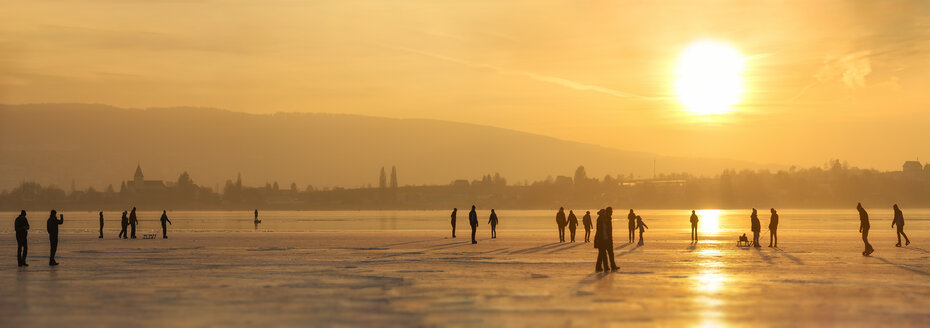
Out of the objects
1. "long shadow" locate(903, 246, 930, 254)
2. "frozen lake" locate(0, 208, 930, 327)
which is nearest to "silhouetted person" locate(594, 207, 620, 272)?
"frozen lake" locate(0, 208, 930, 327)

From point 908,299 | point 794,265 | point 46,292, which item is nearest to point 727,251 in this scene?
point 794,265

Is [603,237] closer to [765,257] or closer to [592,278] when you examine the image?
[592,278]

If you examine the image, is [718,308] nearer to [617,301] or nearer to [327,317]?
[617,301]

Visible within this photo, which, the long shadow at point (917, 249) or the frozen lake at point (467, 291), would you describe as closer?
the frozen lake at point (467, 291)

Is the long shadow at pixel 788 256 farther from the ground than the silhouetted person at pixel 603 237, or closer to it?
closer to it

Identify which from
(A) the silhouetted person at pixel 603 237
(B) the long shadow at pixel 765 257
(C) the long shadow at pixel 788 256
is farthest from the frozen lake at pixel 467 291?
(A) the silhouetted person at pixel 603 237

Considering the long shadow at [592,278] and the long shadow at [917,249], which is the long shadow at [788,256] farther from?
the long shadow at [592,278]

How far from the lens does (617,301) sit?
17953mm

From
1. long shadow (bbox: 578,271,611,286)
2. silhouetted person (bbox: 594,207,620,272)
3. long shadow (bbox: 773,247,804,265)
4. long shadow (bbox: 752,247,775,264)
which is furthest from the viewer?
long shadow (bbox: 752,247,775,264)

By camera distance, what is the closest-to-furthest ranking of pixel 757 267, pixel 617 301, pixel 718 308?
pixel 718 308
pixel 617 301
pixel 757 267

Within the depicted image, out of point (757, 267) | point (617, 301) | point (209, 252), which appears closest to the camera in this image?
point (617, 301)

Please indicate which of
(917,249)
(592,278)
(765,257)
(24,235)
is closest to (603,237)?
(592,278)

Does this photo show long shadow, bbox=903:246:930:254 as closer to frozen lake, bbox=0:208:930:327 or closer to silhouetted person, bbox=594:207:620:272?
frozen lake, bbox=0:208:930:327

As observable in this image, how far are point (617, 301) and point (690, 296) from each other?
75.1 inches
